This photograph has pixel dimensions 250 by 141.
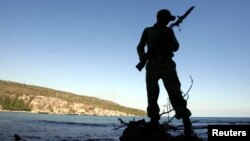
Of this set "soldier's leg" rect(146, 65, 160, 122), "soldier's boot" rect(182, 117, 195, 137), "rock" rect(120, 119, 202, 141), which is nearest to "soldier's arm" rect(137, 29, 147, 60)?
"soldier's leg" rect(146, 65, 160, 122)

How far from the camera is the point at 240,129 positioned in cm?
524

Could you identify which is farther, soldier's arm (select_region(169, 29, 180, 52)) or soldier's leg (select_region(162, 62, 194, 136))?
soldier's arm (select_region(169, 29, 180, 52))

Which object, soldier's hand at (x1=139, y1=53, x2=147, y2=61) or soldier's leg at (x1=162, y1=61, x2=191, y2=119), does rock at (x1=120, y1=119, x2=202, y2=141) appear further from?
soldier's hand at (x1=139, y1=53, x2=147, y2=61)

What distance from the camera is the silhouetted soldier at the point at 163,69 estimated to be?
6.91 metres

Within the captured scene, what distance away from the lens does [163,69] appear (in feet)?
23.0

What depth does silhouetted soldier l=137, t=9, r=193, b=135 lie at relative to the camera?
691 centimetres

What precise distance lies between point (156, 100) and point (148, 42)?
4.23 ft

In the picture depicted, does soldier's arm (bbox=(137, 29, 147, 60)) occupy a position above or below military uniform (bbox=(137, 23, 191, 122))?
above

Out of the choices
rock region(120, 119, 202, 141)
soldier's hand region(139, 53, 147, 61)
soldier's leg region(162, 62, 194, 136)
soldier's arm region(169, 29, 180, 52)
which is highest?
soldier's arm region(169, 29, 180, 52)

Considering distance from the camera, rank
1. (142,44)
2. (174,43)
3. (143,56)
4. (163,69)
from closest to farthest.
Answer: (163,69), (174,43), (143,56), (142,44)

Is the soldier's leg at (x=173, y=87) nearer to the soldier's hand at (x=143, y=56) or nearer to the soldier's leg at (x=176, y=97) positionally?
the soldier's leg at (x=176, y=97)

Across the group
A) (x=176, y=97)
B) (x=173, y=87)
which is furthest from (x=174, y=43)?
(x=176, y=97)

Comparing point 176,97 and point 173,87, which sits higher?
point 173,87

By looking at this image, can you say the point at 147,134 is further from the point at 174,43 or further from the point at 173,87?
the point at 174,43
